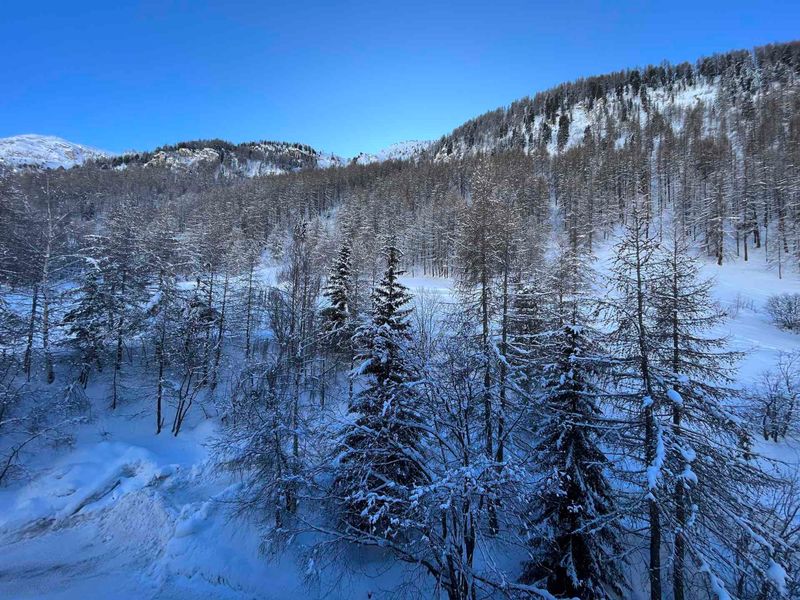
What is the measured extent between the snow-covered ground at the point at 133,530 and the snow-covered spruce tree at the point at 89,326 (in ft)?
16.5

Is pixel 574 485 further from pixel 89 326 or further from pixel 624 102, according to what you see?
pixel 624 102

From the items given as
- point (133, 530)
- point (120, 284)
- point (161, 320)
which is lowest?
point (133, 530)

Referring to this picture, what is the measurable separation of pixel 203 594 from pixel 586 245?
59.8 m

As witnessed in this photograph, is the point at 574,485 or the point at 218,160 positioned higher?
the point at 218,160

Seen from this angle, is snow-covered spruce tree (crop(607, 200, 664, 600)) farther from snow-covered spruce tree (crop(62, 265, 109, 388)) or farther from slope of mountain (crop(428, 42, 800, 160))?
slope of mountain (crop(428, 42, 800, 160))

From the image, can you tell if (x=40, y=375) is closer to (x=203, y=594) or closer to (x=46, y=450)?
(x=46, y=450)

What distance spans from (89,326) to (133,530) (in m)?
15.7

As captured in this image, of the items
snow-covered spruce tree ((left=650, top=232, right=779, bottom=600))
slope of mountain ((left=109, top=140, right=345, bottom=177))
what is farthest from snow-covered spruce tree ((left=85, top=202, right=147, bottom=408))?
slope of mountain ((left=109, top=140, right=345, bottom=177))

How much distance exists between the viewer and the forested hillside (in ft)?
27.5

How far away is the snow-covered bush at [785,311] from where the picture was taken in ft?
90.0

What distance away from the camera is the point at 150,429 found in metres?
23.1

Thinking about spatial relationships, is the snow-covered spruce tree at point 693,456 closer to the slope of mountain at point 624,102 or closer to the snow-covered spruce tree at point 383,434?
the snow-covered spruce tree at point 383,434

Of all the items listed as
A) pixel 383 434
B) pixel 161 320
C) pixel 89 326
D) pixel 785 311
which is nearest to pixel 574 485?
pixel 383 434

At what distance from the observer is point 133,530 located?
49.2 feet
